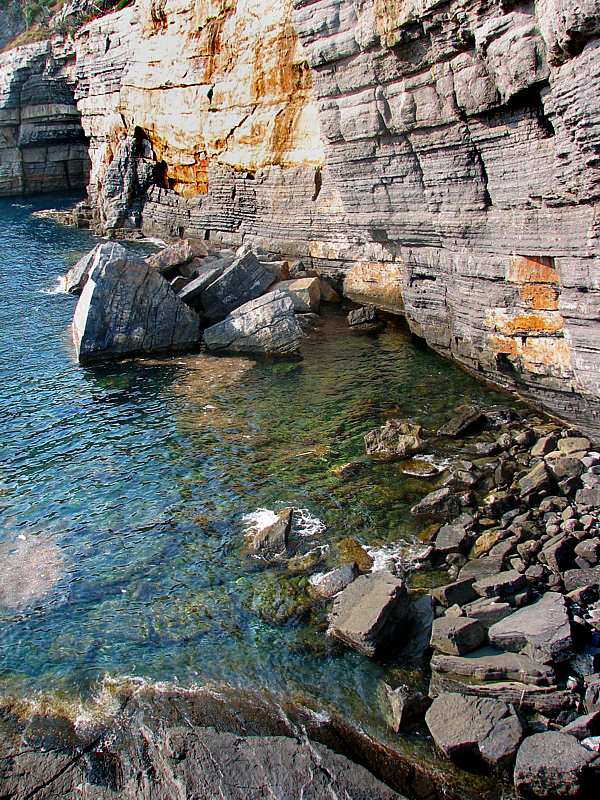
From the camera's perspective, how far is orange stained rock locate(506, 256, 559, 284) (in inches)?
577

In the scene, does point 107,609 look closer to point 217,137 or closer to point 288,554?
point 288,554

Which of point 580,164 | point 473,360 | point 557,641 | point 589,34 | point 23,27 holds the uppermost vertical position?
point 23,27

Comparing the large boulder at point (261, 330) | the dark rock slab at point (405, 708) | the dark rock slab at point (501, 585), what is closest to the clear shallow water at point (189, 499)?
the dark rock slab at point (405, 708)

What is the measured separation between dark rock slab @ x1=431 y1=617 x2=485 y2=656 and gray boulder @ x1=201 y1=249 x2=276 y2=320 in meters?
15.8

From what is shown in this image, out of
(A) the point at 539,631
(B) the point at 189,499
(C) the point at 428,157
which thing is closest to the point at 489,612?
(A) the point at 539,631

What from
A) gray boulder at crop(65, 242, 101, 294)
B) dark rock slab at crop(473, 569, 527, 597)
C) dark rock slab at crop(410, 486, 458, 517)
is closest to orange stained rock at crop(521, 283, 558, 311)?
dark rock slab at crop(410, 486, 458, 517)

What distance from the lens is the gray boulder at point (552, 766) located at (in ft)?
24.2

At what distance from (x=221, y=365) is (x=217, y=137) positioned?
661 inches

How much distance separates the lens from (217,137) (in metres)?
32.7

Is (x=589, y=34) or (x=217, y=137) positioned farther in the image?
(x=217, y=137)

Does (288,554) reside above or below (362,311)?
below

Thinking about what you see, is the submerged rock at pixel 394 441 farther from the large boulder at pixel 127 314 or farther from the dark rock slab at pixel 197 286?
the dark rock slab at pixel 197 286

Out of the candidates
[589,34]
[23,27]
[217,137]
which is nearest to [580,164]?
[589,34]

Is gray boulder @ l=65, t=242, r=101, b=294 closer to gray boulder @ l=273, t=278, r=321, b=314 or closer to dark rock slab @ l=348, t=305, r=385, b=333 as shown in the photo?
gray boulder @ l=273, t=278, r=321, b=314
